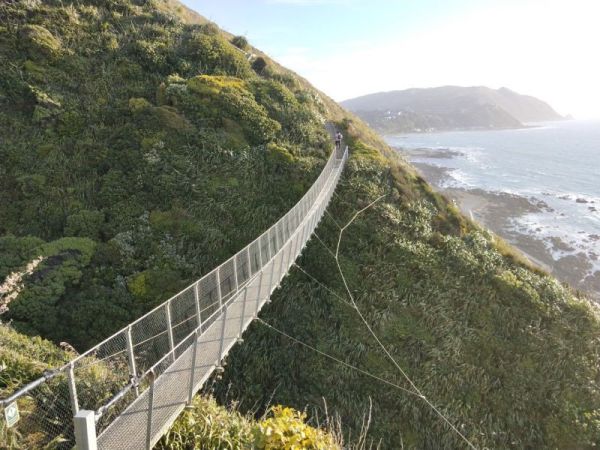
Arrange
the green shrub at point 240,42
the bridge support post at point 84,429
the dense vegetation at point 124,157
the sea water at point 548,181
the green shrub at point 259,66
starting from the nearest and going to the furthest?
the bridge support post at point 84,429
the dense vegetation at point 124,157
the green shrub at point 259,66
the green shrub at point 240,42
the sea water at point 548,181

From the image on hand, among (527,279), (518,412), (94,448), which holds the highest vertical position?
(94,448)

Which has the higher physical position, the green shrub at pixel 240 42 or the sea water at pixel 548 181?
the green shrub at pixel 240 42

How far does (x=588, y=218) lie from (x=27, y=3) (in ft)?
164

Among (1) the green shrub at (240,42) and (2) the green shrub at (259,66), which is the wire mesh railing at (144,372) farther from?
(1) the green shrub at (240,42)

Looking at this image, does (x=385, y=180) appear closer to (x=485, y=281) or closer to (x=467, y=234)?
(x=467, y=234)

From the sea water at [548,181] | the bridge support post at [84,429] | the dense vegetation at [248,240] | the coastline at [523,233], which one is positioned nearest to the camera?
the bridge support post at [84,429]

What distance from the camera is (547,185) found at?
5553cm

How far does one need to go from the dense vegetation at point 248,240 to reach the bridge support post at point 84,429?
3.83 m

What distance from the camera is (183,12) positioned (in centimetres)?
2856

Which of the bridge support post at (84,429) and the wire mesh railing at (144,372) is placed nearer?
the bridge support post at (84,429)

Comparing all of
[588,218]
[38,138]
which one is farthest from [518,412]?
[588,218]

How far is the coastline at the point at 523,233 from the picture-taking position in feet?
96.0

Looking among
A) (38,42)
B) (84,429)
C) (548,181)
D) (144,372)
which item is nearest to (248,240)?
(144,372)

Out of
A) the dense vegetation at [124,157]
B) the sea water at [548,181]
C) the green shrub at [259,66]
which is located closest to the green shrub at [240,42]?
the green shrub at [259,66]
